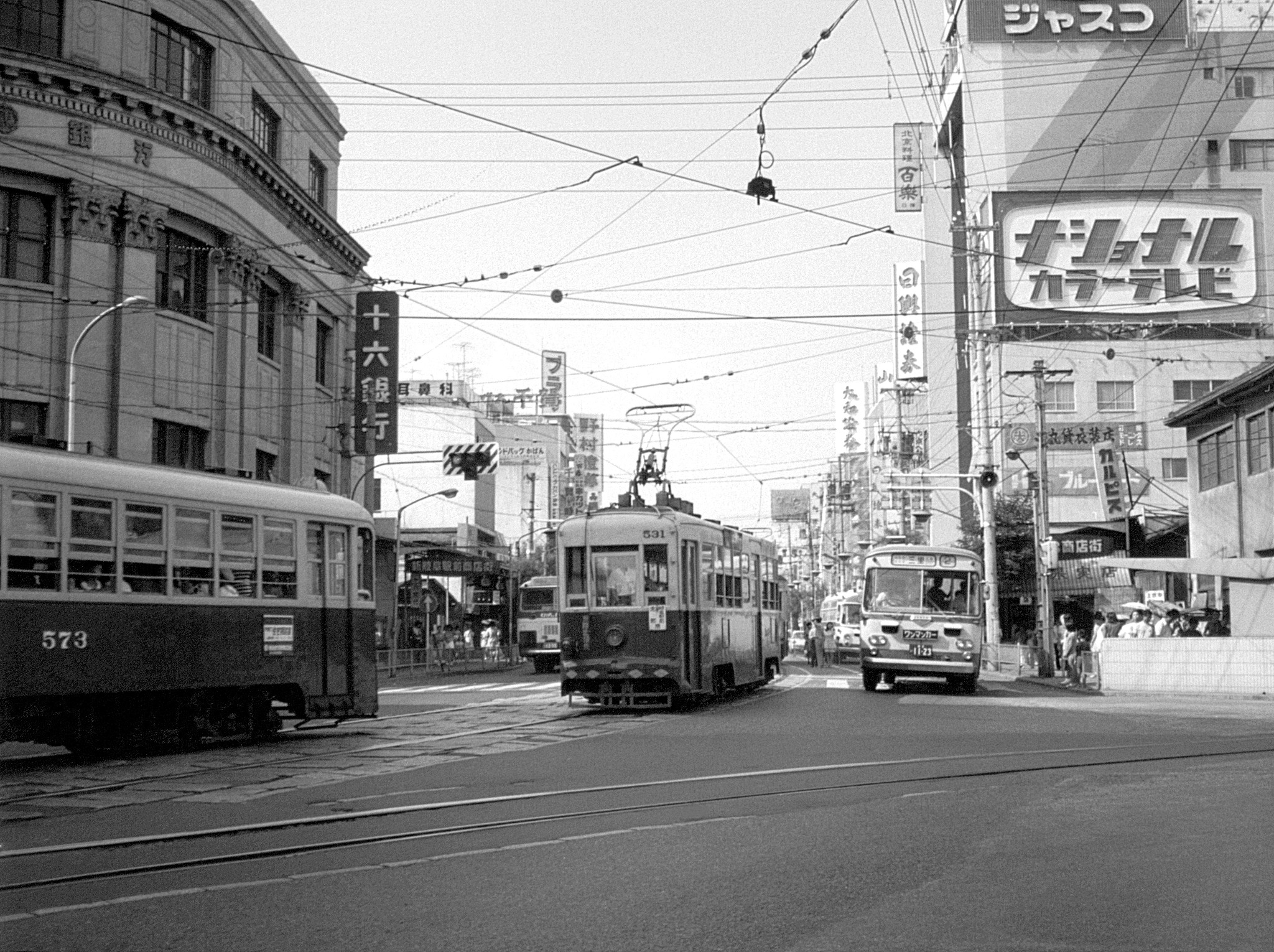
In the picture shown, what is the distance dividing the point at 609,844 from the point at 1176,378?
57.9m

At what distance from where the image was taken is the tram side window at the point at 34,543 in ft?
44.1

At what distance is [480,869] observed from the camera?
812 centimetres

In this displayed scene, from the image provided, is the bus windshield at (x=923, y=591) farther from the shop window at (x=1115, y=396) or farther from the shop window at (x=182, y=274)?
the shop window at (x=1115, y=396)

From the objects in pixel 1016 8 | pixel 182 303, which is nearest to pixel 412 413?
pixel 1016 8

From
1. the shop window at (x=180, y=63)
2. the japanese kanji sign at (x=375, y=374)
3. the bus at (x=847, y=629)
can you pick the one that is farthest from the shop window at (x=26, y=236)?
the bus at (x=847, y=629)

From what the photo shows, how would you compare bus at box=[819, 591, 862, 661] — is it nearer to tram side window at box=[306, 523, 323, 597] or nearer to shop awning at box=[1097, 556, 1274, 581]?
shop awning at box=[1097, 556, 1274, 581]

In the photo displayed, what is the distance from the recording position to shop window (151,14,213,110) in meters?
30.8

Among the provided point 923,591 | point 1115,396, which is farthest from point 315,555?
point 1115,396

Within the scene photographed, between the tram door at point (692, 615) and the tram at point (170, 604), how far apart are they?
506cm

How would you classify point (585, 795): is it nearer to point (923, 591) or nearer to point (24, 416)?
point (923, 591)

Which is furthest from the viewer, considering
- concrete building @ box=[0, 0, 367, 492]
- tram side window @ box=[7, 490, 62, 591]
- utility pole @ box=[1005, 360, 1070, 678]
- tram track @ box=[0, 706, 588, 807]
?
utility pole @ box=[1005, 360, 1070, 678]

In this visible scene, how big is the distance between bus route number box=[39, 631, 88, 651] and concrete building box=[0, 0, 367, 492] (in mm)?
10844

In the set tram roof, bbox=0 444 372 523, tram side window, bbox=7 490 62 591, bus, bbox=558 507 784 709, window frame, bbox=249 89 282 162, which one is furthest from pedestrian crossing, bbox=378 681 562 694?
tram side window, bbox=7 490 62 591

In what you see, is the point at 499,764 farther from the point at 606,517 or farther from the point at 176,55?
the point at 176,55
